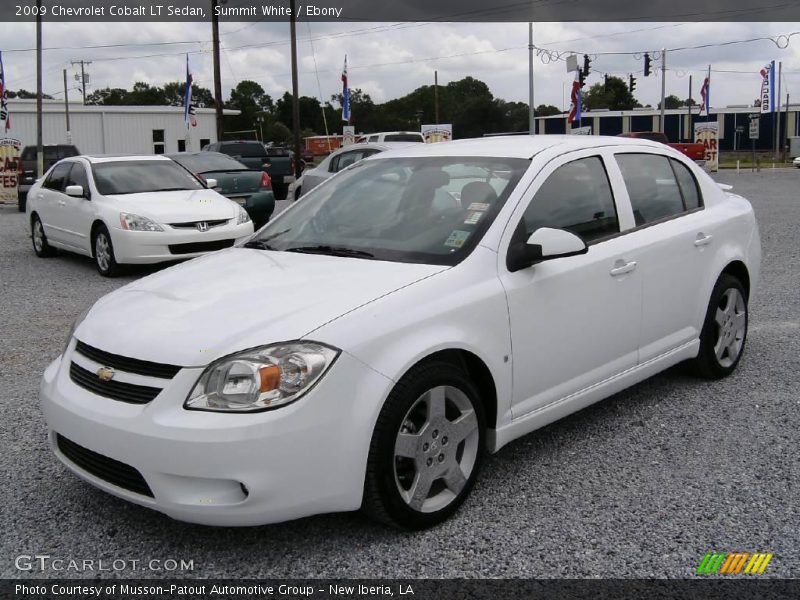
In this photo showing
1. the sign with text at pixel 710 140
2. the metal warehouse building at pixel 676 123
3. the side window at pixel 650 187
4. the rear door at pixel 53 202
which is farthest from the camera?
the metal warehouse building at pixel 676 123

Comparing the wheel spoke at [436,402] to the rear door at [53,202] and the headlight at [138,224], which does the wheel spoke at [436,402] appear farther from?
the rear door at [53,202]

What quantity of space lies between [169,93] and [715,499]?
11986 centimetres

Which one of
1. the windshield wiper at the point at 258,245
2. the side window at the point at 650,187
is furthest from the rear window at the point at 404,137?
the windshield wiper at the point at 258,245

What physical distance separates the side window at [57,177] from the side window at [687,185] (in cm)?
911

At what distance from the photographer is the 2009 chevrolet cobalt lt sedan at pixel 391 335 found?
2947 millimetres

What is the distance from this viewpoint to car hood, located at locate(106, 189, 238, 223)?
10008 mm

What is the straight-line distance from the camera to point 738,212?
5.40 meters

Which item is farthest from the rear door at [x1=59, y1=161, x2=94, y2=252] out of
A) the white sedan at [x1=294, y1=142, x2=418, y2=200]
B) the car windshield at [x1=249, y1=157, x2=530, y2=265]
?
the car windshield at [x1=249, y1=157, x2=530, y2=265]

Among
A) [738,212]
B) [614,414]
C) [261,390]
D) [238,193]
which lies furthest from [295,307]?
[238,193]

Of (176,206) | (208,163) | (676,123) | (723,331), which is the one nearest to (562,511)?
(723,331)

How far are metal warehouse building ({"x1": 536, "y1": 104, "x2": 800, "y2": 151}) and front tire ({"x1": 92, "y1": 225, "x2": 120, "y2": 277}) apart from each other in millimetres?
69667

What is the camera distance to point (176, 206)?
10219mm

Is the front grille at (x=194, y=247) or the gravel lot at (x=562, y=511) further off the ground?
the front grille at (x=194, y=247)

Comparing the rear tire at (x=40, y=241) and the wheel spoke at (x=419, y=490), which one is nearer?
the wheel spoke at (x=419, y=490)
